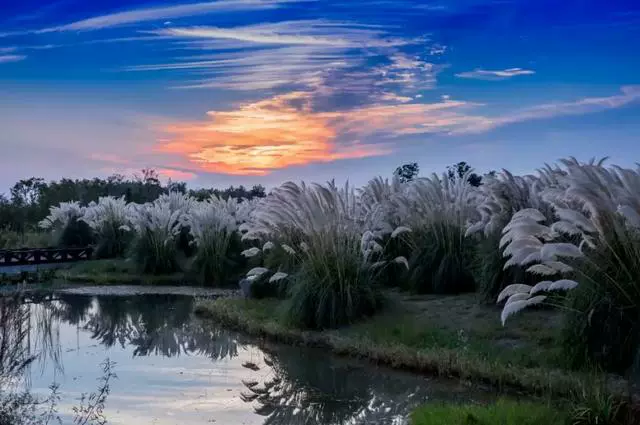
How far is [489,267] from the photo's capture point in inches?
406

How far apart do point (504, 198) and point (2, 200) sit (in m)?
32.7

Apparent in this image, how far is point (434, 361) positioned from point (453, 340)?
2.55ft

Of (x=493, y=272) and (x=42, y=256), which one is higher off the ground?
(x=493, y=272)

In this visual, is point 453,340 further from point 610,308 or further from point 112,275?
point 112,275

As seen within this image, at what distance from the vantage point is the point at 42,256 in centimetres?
2292

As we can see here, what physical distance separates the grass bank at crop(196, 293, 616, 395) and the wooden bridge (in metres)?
12.2

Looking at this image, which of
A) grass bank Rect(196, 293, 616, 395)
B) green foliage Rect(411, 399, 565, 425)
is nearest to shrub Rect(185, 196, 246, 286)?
grass bank Rect(196, 293, 616, 395)

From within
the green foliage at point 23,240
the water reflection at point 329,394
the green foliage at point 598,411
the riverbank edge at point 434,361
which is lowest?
the water reflection at point 329,394

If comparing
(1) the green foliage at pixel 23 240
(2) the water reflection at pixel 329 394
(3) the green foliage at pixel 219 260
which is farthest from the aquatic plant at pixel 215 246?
(1) the green foliage at pixel 23 240

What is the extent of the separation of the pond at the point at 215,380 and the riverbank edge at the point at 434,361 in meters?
0.18

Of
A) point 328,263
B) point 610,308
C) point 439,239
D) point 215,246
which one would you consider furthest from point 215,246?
point 610,308

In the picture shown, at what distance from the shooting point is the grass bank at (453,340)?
7.59m

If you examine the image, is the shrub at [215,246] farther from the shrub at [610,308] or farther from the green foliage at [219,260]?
the shrub at [610,308]

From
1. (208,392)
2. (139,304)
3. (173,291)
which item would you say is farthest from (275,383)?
(173,291)
